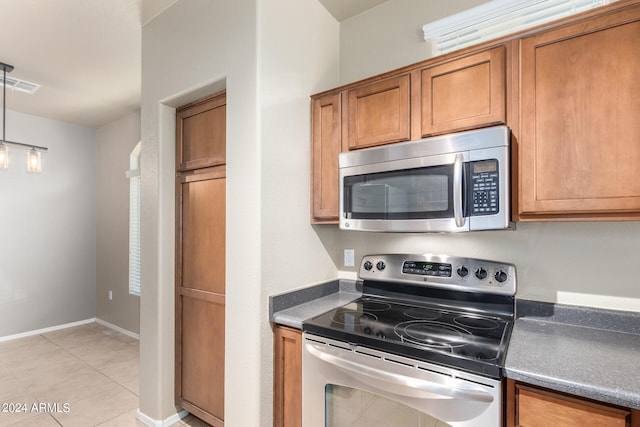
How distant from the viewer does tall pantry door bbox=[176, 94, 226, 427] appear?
81.3 inches

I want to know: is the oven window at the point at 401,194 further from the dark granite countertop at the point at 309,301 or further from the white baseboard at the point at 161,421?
the white baseboard at the point at 161,421

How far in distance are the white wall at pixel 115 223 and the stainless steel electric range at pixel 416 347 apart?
11.6 feet

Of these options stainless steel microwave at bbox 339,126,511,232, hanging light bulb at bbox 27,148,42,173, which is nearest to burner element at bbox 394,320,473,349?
stainless steel microwave at bbox 339,126,511,232

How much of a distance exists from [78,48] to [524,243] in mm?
3595

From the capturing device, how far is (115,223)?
446 cm

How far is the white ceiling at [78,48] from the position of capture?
2139mm

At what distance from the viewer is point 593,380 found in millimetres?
990

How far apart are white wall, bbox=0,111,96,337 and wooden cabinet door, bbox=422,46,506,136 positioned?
5.06m

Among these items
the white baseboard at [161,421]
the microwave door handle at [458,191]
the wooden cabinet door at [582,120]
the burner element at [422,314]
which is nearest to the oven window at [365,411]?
the burner element at [422,314]

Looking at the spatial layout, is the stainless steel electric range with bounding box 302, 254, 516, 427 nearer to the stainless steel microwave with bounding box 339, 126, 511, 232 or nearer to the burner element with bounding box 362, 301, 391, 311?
the burner element with bounding box 362, 301, 391, 311

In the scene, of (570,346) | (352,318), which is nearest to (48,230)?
(352,318)

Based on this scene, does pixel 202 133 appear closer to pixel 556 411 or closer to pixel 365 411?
pixel 365 411

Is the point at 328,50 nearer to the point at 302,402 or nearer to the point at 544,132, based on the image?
the point at 544,132

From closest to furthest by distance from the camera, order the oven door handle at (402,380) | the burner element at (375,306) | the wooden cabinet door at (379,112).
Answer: the oven door handle at (402,380)
the wooden cabinet door at (379,112)
the burner element at (375,306)
